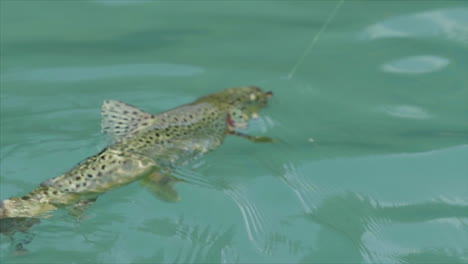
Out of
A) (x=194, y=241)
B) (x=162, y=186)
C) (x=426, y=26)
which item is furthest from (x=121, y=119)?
(x=426, y=26)

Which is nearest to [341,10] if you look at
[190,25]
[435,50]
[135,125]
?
[435,50]

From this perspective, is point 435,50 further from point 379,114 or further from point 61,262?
point 61,262

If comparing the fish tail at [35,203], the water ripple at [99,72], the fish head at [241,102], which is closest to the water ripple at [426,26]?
the fish head at [241,102]

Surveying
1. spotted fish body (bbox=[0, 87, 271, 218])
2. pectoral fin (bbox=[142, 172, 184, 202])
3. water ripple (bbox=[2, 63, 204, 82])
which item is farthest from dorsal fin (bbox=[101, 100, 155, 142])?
water ripple (bbox=[2, 63, 204, 82])

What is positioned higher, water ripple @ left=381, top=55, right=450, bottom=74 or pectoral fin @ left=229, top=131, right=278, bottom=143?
water ripple @ left=381, top=55, right=450, bottom=74

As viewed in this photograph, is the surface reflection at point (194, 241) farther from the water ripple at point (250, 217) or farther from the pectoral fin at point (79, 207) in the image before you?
the pectoral fin at point (79, 207)

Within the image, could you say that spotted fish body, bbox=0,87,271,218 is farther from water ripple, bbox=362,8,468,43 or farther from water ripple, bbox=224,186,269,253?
water ripple, bbox=362,8,468,43

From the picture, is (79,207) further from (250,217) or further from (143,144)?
(250,217)
